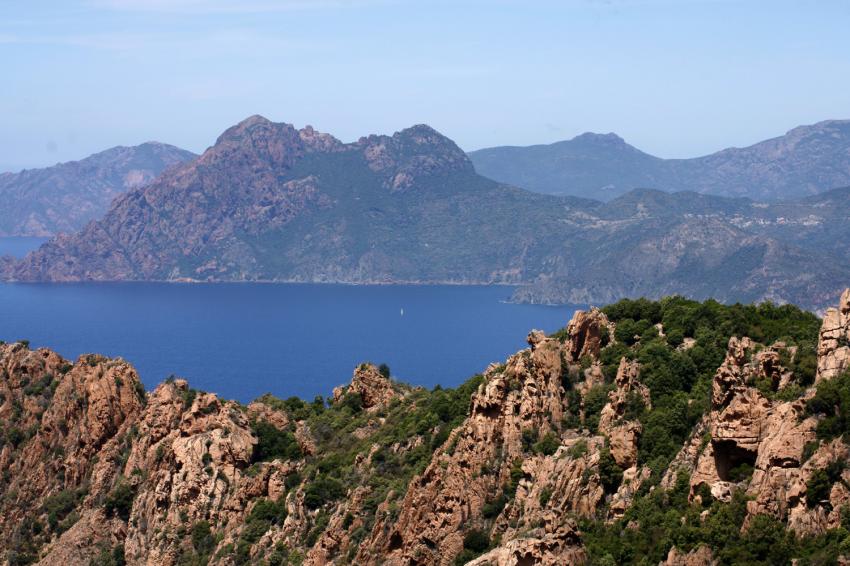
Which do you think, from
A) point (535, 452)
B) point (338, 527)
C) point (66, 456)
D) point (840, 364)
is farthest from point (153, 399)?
point (840, 364)

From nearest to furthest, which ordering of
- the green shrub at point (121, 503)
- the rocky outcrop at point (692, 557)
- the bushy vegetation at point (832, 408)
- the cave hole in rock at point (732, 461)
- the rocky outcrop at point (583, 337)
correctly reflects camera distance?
the bushy vegetation at point (832, 408) → the rocky outcrop at point (692, 557) → the cave hole in rock at point (732, 461) → the rocky outcrop at point (583, 337) → the green shrub at point (121, 503)

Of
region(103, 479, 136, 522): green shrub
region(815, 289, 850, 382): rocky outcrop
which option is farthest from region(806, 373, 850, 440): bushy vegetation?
region(103, 479, 136, 522): green shrub

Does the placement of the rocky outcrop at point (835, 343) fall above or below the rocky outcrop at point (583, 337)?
above

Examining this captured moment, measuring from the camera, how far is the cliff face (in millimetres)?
38688

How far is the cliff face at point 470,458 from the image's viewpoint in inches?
1523

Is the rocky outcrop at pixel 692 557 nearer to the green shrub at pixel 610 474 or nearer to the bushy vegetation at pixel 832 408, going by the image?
the bushy vegetation at pixel 832 408

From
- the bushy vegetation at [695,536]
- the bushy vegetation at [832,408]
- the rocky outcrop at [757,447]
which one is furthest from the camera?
the bushy vegetation at [832,408]

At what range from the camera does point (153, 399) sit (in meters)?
75.6

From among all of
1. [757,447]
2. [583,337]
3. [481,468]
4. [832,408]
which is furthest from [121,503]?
[832,408]

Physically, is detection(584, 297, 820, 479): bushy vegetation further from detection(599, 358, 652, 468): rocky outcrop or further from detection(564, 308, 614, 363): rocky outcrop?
detection(564, 308, 614, 363): rocky outcrop

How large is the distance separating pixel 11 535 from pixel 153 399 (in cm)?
1173

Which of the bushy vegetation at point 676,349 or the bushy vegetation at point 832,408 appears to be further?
the bushy vegetation at point 676,349

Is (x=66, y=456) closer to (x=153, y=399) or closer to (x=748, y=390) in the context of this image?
(x=153, y=399)

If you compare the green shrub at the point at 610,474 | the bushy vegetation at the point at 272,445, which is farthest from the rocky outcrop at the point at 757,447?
the bushy vegetation at the point at 272,445
